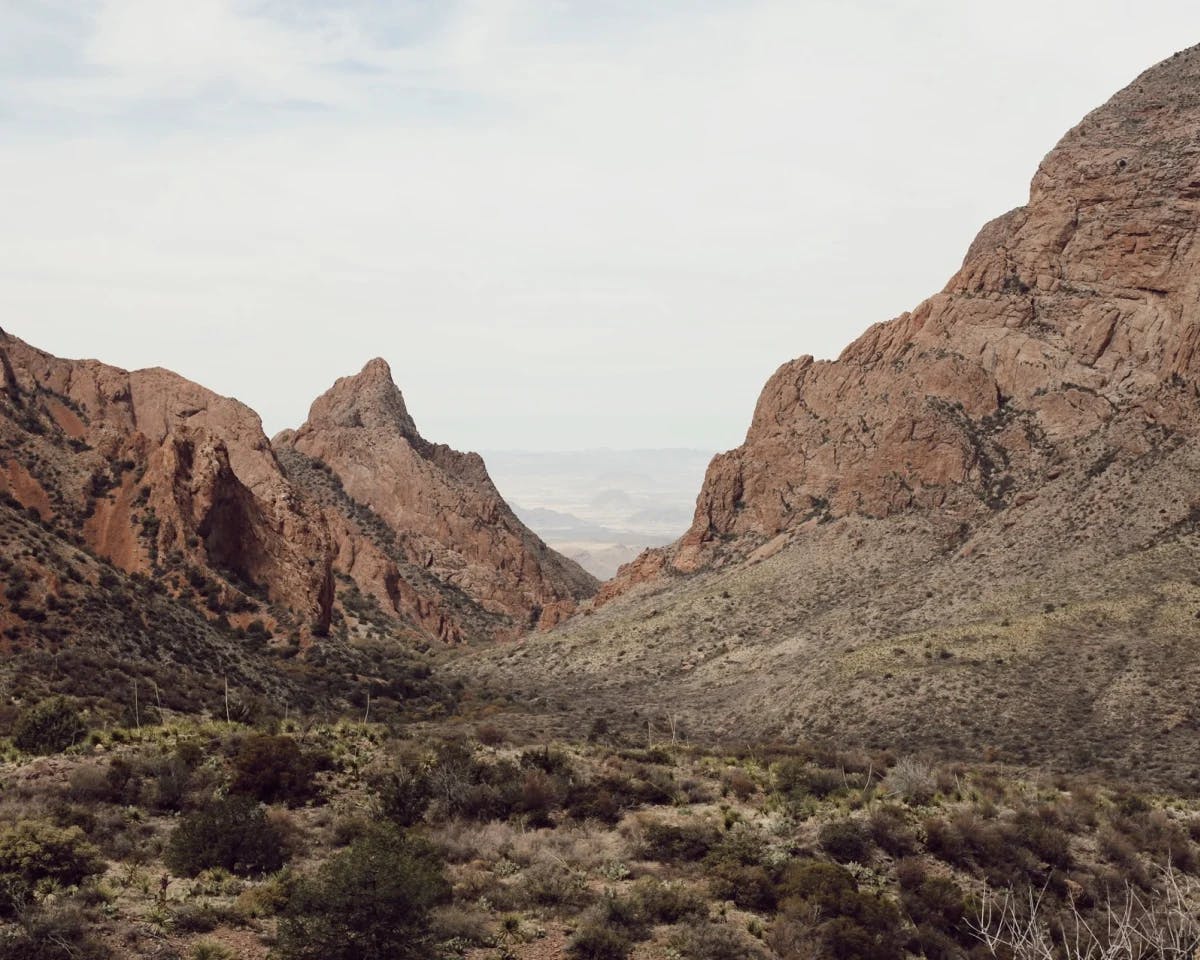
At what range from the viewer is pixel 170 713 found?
133ft

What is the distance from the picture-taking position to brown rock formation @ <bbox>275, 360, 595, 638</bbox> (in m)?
131

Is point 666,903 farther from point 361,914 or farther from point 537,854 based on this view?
point 361,914

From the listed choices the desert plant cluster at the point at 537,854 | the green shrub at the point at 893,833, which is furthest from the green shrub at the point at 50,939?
the green shrub at the point at 893,833

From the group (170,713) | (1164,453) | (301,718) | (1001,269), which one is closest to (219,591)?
(301,718)

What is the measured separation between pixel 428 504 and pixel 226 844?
11282 cm

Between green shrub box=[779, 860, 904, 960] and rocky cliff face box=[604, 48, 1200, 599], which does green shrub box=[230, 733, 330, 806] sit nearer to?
green shrub box=[779, 860, 904, 960]

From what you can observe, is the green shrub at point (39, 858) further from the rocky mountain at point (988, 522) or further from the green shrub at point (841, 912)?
the rocky mountain at point (988, 522)

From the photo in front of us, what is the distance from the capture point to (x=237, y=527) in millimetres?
81625

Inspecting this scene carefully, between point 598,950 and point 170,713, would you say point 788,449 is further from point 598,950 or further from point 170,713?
point 598,950

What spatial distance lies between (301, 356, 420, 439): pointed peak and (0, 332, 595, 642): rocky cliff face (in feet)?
0.86

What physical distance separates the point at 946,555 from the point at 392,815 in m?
61.3

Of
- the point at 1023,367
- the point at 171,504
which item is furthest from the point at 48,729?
the point at 1023,367

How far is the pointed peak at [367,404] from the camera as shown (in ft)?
473

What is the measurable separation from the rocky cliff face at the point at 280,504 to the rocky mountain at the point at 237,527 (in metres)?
0.19
